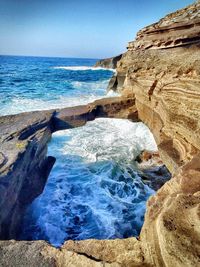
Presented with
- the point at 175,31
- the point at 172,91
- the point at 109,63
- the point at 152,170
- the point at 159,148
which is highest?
the point at 175,31

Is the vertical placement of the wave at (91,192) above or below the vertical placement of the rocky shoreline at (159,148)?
below

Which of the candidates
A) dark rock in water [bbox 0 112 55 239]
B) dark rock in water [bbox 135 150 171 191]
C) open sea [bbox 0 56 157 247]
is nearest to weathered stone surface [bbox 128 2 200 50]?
dark rock in water [bbox 0 112 55 239]

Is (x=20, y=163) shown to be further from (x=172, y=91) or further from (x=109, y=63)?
(x=109, y=63)

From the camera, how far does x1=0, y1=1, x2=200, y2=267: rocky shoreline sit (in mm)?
1548

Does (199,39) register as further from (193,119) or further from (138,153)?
(138,153)

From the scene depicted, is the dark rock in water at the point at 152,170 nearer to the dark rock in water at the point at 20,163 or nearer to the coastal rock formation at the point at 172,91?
the coastal rock formation at the point at 172,91

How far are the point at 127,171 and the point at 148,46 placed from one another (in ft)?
10.0

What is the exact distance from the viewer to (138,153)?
6715mm

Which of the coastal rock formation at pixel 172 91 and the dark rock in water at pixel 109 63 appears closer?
the coastal rock formation at pixel 172 91

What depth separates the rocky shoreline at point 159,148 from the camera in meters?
1.55

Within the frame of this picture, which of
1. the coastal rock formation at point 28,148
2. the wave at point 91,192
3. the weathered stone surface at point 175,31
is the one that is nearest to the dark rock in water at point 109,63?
the wave at point 91,192

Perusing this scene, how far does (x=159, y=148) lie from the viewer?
145 inches

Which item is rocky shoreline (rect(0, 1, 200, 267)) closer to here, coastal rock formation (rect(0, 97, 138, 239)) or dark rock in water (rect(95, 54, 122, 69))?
coastal rock formation (rect(0, 97, 138, 239))

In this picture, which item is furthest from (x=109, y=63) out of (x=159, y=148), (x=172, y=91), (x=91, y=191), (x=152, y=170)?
(x=159, y=148)
